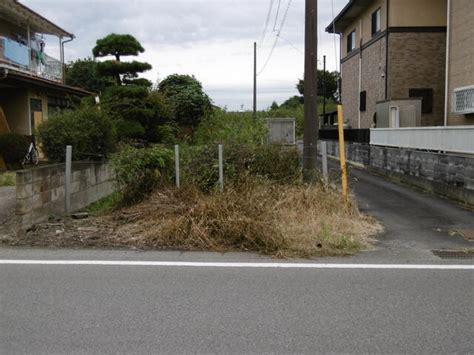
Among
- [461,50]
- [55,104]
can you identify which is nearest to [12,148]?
[55,104]

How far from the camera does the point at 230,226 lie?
6.93 meters

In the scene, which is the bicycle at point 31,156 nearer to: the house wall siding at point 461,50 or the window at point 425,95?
the house wall siding at point 461,50

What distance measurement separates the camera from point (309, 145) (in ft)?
32.0

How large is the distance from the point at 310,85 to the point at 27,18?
15527mm

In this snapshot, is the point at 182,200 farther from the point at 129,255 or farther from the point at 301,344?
the point at 301,344

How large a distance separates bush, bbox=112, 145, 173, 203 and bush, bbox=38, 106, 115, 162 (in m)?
1.69

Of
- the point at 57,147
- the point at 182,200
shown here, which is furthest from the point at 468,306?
the point at 57,147

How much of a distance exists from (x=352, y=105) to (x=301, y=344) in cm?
2502

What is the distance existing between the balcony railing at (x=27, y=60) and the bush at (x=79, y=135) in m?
7.58

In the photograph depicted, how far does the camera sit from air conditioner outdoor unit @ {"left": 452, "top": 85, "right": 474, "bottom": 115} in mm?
14867

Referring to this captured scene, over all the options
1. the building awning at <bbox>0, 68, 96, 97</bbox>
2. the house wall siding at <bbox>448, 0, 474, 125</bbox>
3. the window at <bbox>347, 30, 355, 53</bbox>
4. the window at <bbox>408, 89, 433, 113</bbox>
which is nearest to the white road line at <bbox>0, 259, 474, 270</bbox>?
the house wall siding at <bbox>448, 0, 474, 125</bbox>

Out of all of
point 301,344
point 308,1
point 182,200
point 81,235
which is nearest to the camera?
point 301,344

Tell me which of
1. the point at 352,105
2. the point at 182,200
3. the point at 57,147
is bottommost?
the point at 182,200

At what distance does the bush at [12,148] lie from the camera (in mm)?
16312
